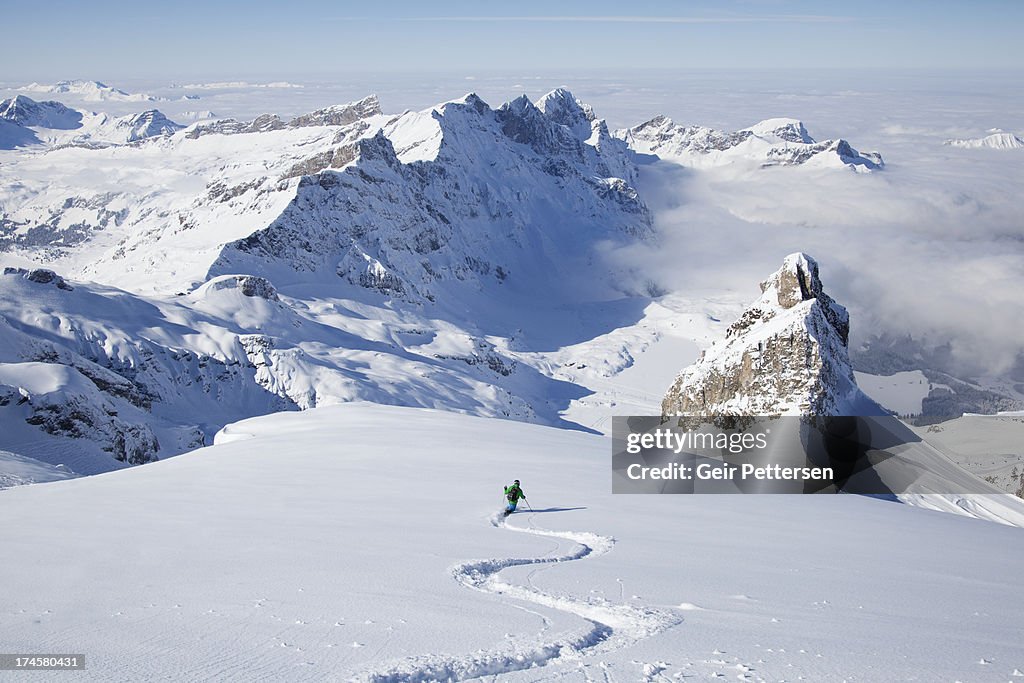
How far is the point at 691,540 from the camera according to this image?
1689cm

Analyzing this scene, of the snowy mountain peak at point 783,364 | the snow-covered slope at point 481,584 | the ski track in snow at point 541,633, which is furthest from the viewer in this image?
the snowy mountain peak at point 783,364

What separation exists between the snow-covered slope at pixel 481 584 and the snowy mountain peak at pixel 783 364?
11.2 meters

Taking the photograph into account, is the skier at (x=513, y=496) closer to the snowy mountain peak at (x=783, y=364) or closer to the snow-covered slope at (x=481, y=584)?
the snow-covered slope at (x=481, y=584)

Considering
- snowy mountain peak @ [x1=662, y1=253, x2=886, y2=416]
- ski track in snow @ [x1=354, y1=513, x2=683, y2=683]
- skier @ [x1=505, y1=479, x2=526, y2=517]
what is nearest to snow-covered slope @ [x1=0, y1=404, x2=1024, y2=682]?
ski track in snow @ [x1=354, y1=513, x2=683, y2=683]

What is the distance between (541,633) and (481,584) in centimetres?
260

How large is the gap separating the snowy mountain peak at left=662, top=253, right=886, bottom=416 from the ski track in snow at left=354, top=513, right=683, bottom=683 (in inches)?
883

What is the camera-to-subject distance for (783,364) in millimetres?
35219

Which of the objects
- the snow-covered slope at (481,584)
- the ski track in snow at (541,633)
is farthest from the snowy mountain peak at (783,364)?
the ski track in snow at (541,633)

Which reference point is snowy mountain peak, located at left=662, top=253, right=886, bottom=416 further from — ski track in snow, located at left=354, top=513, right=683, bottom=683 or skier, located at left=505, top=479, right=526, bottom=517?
ski track in snow, located at left=354, top=513, right=683, bottom=683

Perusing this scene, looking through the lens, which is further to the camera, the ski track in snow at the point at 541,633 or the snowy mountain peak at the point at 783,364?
the snowy mountain peak at the point at 783,364

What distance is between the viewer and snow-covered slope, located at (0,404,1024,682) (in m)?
9.12

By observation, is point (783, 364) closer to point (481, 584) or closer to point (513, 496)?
point (513, 496)

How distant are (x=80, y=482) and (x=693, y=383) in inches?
1113

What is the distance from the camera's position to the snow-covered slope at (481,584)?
29.9 ft
